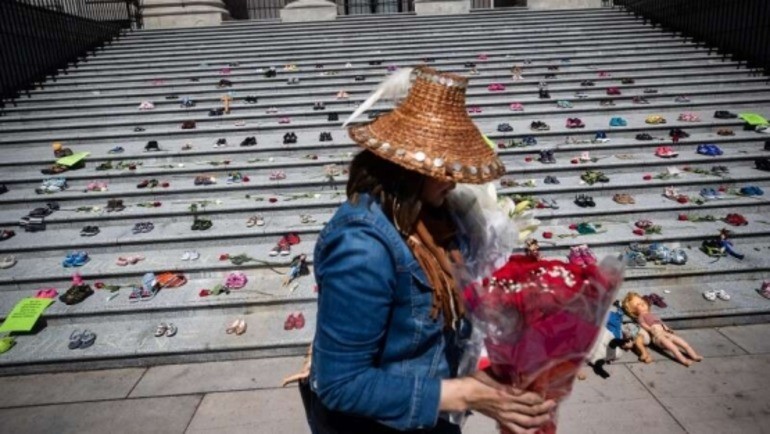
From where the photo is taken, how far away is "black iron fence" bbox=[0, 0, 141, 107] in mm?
9336

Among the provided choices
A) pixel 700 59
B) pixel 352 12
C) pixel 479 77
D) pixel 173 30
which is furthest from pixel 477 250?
pixel 352 12

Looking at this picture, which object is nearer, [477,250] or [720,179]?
[477,250]

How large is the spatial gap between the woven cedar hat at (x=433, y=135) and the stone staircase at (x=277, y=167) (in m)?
3.35

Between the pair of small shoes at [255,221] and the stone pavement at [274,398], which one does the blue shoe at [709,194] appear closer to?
the stone pavement at [274,398]

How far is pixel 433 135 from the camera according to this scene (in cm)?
142

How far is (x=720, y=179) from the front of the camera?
20.7 feet

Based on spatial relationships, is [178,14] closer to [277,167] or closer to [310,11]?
[310,11]

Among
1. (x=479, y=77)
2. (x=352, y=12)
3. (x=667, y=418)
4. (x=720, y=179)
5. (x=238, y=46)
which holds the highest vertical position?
(x=352, y=12)

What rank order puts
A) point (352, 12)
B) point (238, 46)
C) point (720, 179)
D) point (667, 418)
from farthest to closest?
point (352, 12) → point (238, 46) → point (720, 179) → point (667, 418)

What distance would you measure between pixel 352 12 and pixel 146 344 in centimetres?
1747

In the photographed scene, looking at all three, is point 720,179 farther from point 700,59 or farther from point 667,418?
point 700,59

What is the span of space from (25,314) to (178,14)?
12981 millimetres

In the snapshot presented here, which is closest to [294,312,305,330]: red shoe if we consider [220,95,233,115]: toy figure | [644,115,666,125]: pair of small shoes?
[220,95,233,115]: toy figure

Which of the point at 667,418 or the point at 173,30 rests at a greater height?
the point at 173,30
